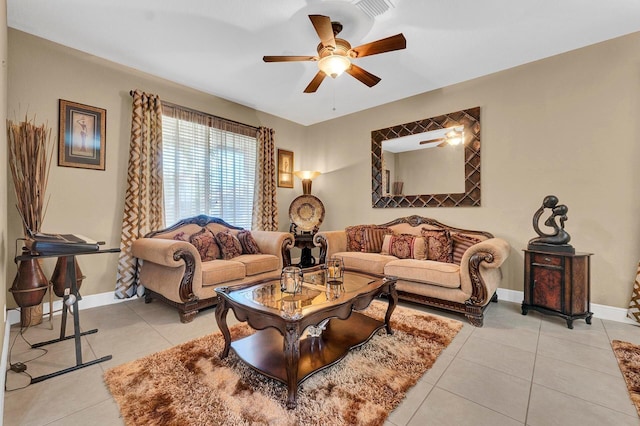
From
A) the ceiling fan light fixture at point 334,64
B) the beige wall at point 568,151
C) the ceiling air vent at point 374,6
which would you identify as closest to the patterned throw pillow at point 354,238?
the beige wall at point 568,151

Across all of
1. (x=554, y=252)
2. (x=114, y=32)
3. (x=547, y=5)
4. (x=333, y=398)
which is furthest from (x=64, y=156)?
(x=554, y=252)

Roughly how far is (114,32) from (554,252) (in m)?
4.66

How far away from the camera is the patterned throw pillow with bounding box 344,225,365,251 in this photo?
155 inches

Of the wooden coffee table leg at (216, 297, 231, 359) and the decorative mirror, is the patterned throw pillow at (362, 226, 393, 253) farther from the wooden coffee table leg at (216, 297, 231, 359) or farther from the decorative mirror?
the wooden coffee table leg at (216, 297, 231, 359)

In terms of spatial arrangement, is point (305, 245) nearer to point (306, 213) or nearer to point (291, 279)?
point (306, 213)

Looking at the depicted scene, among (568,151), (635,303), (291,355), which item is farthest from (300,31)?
(635,303)

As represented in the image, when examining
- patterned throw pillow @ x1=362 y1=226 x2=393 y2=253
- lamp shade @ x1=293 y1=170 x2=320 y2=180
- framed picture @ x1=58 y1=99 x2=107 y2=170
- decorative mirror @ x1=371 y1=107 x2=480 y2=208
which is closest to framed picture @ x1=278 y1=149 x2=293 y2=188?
lamp shade @ x1=293 y1=170 x2=320 y2=180

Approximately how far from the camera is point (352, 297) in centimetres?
185

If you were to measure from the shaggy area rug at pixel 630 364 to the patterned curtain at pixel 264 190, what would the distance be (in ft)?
13.1

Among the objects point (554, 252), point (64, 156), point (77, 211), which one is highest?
point (64, 156)

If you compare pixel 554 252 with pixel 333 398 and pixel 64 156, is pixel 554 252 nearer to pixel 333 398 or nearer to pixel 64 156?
pixel 333 398

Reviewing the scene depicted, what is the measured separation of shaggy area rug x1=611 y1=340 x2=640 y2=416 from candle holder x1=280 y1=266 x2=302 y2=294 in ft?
6.41

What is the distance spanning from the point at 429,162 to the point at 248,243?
8.95 feet

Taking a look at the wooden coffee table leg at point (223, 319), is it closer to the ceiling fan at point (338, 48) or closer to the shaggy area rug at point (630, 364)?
the ceiling fan at point (338, 48)
